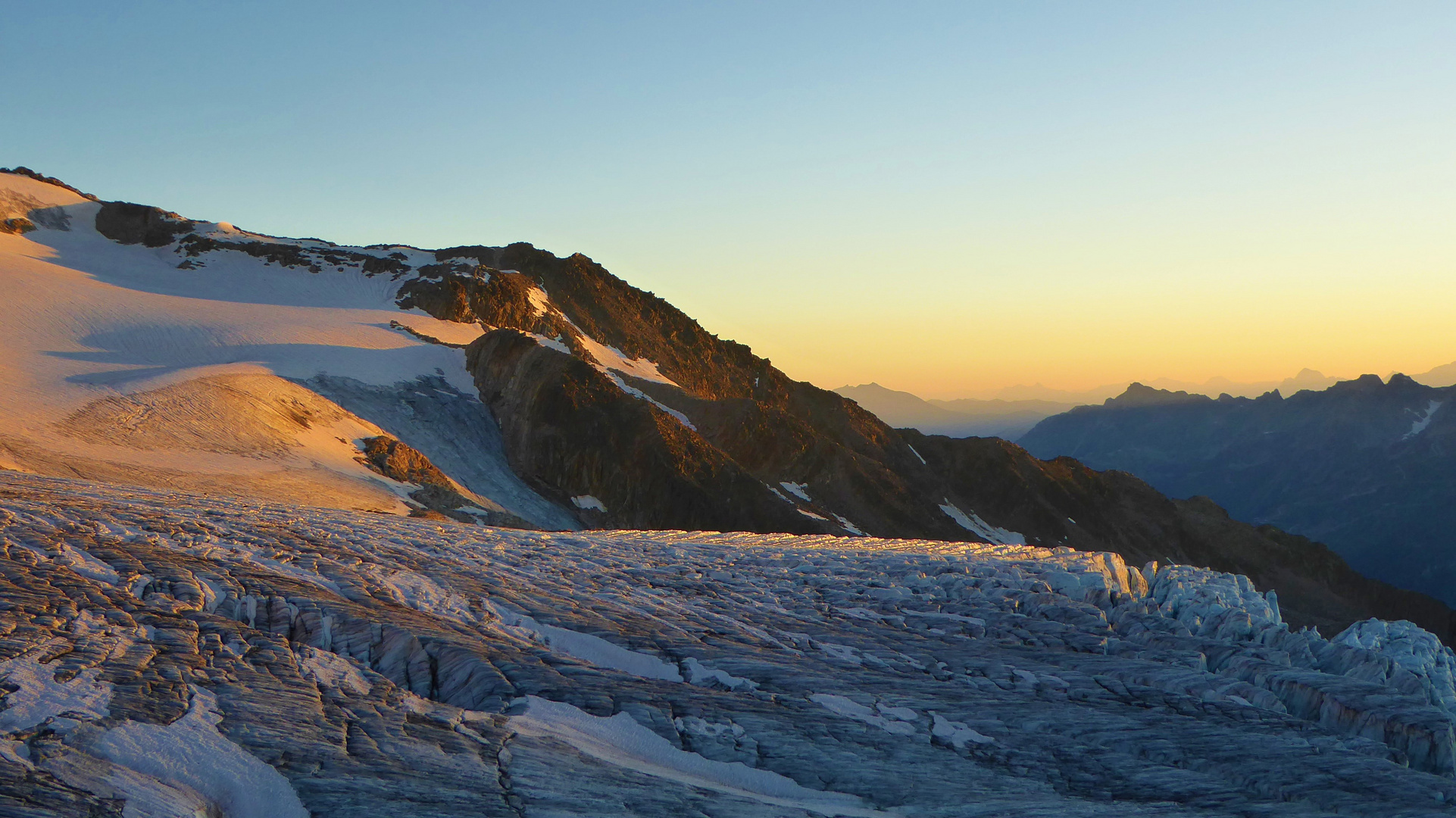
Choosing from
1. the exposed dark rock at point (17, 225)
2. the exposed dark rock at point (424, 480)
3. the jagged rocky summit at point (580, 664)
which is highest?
the exposed dark rock at point (17, 225)

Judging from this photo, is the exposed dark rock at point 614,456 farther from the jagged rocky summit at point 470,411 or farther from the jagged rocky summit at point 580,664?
the jagged rocky summit at point 580,664

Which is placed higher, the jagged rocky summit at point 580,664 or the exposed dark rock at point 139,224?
the exposed dark rock at point 139,224

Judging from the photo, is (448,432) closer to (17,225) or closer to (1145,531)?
(17,225)

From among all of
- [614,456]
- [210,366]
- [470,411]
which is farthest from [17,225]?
[614,456]

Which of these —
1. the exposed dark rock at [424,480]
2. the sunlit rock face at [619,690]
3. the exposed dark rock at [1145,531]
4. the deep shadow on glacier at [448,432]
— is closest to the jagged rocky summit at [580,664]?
the sunlit rock face at [619,690]

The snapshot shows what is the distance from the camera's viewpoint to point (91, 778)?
871cm

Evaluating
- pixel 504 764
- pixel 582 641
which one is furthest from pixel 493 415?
pixel 504 764

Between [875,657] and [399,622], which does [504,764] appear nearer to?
[399,622]

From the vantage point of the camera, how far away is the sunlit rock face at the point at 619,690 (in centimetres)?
1009

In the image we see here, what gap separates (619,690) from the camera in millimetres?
13969

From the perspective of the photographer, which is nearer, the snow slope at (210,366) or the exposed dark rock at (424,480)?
the snow slope at (210,366)

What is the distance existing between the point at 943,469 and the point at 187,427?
80.2m

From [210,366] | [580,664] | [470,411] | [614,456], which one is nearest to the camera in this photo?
[580,664]

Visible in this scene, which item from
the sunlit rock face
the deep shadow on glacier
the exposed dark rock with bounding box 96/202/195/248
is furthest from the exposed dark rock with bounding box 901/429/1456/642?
the exposed dark rock with bounding box 96/202/195/248
